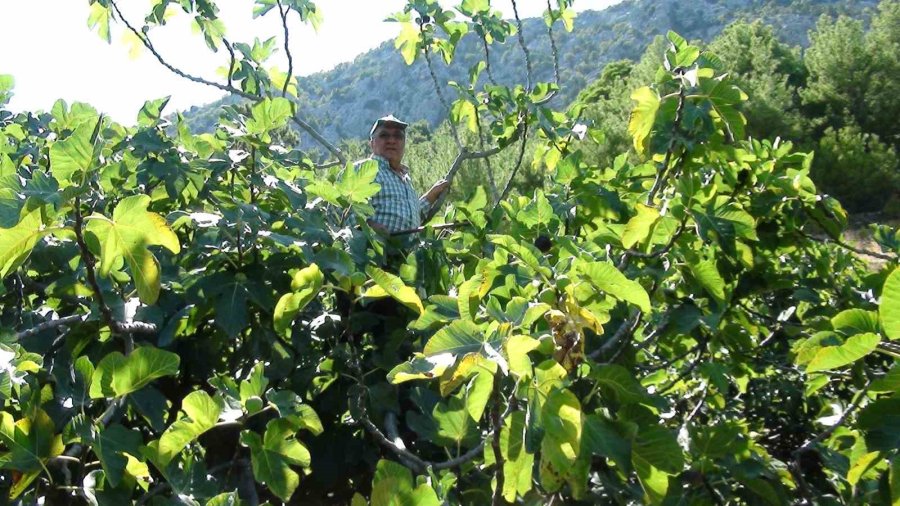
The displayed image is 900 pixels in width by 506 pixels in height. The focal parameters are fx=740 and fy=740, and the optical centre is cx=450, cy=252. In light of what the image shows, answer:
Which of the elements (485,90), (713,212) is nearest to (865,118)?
(485,90)

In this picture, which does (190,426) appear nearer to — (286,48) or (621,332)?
(621,332)

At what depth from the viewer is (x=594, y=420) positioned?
1.12 metres

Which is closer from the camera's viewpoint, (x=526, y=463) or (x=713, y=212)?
(x=526, y=463)

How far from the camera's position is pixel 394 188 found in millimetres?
3559

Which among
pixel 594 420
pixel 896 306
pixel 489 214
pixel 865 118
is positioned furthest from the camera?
pixel 865 118

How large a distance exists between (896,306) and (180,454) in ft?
3.87

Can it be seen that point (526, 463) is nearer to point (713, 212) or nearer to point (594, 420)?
point (594, 420)

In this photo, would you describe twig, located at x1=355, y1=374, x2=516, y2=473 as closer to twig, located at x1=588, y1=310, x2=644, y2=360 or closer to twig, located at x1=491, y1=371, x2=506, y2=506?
twig, located at x1=491, y1=371, x2=506, y2=506

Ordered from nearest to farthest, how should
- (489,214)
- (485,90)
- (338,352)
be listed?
(338,352) → (489,214) → (485,90)

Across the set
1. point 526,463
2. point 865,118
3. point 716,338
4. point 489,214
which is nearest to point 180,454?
point 526,463

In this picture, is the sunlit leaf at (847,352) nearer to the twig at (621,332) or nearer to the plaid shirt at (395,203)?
the twig at (621,332)

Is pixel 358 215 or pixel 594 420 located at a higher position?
pixel 358 215

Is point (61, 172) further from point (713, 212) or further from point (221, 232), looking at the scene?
Answer: point (713, 212)

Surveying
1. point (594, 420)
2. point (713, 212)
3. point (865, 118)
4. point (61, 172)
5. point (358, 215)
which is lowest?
point (865, 118)
